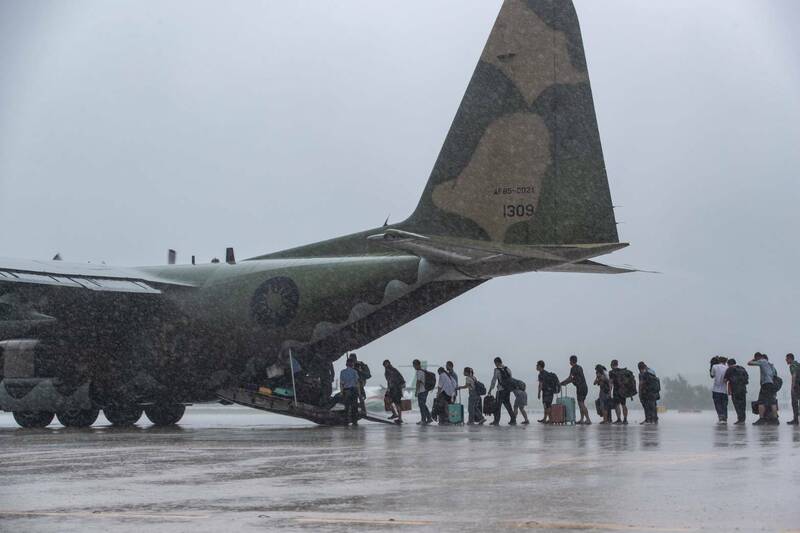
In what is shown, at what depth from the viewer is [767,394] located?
24016mm

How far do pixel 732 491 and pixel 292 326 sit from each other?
15.3 metres

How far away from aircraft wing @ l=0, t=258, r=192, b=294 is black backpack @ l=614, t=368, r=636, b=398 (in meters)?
11.0

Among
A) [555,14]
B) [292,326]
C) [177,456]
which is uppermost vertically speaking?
[555,14]

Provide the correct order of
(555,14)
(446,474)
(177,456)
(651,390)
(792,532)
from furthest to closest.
Result: (651,390), (555,14), (177,456), (446,474), (792,532)

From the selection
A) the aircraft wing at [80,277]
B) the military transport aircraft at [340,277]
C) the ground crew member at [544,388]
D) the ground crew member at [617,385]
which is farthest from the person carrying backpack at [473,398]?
the aircraft wing at [80,277]

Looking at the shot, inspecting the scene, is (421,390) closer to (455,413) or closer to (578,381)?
(455,413)

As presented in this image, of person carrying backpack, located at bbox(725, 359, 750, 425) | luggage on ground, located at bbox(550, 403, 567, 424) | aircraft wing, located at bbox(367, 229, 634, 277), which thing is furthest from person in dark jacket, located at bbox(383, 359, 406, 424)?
person carrying backpack, located at bbox(725, 359, 750, 425)

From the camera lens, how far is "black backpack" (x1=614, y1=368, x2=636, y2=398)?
24703mm

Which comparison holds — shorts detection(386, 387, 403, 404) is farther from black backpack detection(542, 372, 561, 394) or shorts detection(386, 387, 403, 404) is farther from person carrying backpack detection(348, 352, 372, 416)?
black backpack detection(542, 372, 561, 394)

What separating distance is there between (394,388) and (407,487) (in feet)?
52.2

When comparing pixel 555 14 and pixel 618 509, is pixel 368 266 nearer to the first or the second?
pixel 555 14

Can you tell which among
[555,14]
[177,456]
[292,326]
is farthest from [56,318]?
[555,14]

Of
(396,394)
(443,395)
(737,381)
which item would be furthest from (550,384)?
(737,381)

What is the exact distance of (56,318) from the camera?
23422mm
